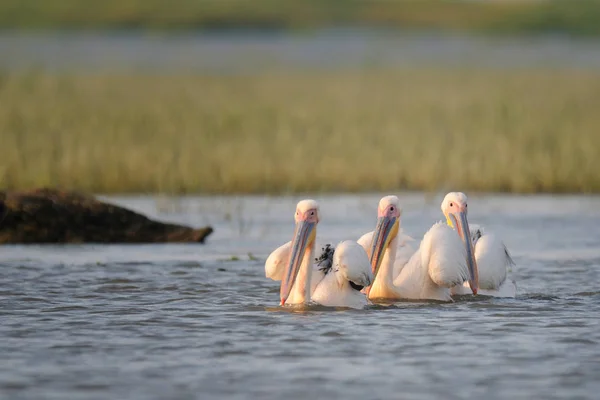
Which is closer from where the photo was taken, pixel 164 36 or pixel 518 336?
pixel 518 336

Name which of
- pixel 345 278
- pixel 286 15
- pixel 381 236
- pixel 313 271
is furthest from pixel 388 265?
pixel 286 15

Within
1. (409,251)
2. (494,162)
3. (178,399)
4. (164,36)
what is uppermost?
(164,36)

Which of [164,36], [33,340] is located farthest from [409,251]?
[164,36]

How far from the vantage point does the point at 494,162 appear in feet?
56.6

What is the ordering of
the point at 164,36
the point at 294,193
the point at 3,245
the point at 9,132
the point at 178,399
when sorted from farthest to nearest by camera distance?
the point at 164,36 < the point at 9,132 < the point at 294,193 < the point at 3,245 < the point at 178,399

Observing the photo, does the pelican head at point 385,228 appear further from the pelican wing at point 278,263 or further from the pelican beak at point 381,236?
the pelican wing at point 278,263

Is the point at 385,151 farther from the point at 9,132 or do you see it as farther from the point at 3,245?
the point at 3,245

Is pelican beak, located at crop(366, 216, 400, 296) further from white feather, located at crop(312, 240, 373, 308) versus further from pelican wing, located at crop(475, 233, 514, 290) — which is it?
pelican wing, located at crop(475, 233, 514, 290)

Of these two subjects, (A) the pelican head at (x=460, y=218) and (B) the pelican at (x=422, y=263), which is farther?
(A) the pelican head at (x=460, y=218)

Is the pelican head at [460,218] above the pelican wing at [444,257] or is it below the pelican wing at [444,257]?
above

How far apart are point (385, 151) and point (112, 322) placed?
9590 mm

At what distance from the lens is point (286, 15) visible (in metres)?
61.5

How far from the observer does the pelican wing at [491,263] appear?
9.94 meters

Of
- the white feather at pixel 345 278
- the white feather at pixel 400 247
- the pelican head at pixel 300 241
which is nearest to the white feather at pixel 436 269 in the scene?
the white feather at pixel 400 247
